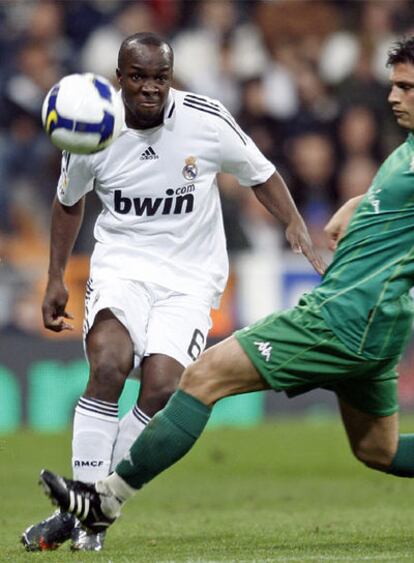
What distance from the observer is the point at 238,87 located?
618 inches

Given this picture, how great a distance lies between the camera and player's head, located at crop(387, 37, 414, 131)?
589 cm

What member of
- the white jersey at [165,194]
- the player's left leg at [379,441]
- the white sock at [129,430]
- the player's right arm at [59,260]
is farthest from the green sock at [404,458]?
the player's right arm at [59,260]

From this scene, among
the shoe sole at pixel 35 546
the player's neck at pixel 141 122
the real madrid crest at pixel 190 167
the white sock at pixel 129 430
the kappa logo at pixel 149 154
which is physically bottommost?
the shoe sole at pixel 35 546

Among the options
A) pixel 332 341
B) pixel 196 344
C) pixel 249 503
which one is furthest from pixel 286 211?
pixel 249 503

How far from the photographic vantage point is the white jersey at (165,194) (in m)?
7.02

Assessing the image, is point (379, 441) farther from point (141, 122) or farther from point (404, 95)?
point (141, 122)

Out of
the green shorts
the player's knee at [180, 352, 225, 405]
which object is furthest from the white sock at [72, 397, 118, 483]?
the green shorts

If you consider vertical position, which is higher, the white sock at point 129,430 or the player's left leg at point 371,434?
the player's left leg at point 371,434

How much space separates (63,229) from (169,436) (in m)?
1.76

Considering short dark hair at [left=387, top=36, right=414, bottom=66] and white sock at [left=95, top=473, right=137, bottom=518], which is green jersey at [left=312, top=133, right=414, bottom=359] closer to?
short dark hair at [left=387, top=36, right=414, bottom=66]

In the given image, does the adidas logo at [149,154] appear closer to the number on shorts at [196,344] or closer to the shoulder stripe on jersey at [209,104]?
the shoulder stripe on jersey at [209,104]

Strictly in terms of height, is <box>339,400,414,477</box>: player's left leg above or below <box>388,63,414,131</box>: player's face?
below

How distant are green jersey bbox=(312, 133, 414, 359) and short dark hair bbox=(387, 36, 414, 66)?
0.40 metres

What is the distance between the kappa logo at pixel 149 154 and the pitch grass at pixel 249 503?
6.48ft
